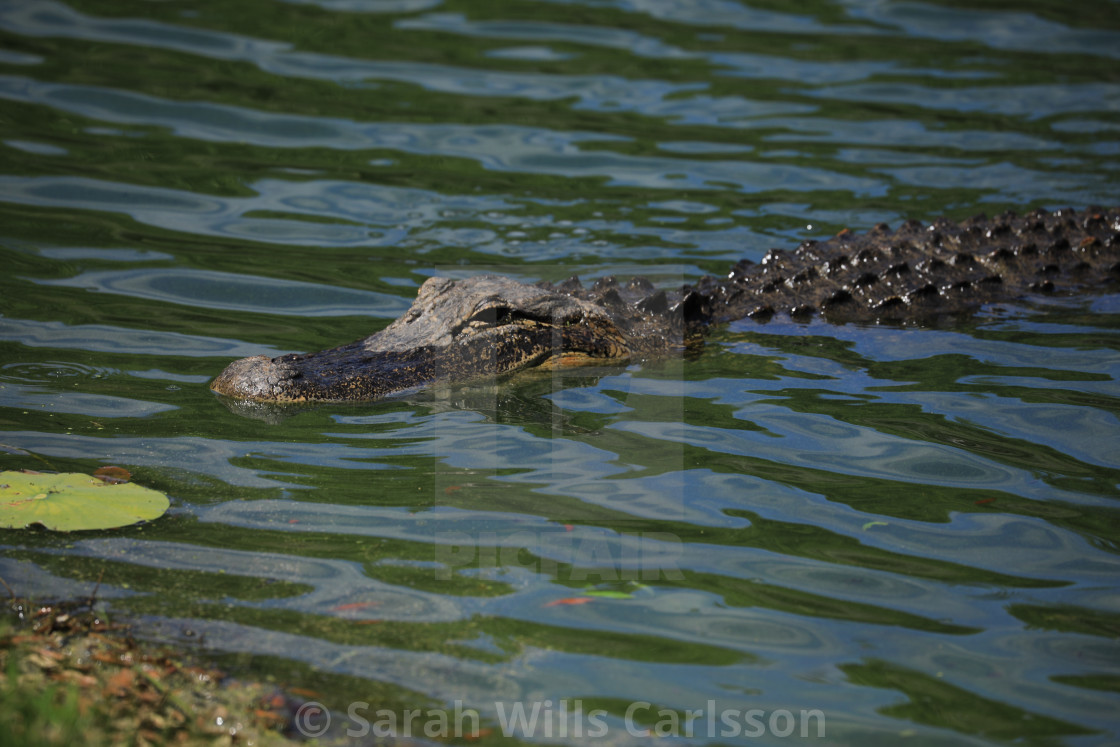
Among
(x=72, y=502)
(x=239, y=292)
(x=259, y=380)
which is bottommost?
(x=72, y=502)

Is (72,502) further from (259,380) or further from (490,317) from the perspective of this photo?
(490,317)

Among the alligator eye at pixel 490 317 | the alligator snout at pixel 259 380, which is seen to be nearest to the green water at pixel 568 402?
the alligator snout at pixel 259 380

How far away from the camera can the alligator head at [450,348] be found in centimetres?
459

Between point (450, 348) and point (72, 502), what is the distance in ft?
7.04

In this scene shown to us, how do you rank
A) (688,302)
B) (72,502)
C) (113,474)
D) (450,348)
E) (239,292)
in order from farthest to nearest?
(239,292)
(688,302)
(450,348)
(113,474)
(72,502)

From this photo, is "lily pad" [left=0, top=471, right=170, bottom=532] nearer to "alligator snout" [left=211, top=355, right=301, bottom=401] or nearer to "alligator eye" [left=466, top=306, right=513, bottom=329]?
"alligator snout" [left=211, top=355, right=301, bottom=401]

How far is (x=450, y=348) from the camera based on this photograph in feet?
16.8

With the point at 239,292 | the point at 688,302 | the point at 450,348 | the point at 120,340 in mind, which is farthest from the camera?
the point at 239,292

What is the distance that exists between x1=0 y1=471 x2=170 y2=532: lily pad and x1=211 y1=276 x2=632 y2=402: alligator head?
1.00 meters

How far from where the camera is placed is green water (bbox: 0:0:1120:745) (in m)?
2.80

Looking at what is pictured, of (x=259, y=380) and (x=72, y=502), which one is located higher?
(x=259, y=380)

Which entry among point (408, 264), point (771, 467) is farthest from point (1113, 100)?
point (771, 467)

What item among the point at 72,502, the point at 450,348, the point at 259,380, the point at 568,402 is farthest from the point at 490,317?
the point at 72,502

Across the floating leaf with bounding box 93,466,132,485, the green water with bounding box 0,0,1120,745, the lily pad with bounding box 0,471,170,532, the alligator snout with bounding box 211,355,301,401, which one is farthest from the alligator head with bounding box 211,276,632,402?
the lily pad with bounding box 0,471,170,532
